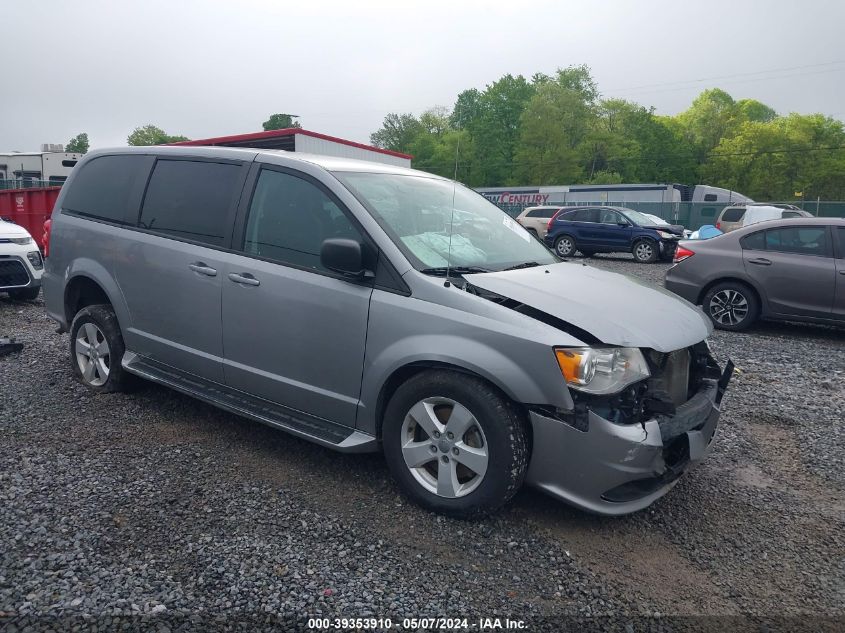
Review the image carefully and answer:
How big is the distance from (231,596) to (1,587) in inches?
36.5

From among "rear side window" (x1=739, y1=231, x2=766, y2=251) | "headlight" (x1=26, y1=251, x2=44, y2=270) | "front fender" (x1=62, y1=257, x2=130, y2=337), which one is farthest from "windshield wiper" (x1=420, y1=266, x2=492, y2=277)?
"headlight" (x1=26, y1=251, x2=44, y2=270)

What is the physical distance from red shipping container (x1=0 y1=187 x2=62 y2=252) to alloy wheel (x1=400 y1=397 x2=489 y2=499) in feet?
46.7

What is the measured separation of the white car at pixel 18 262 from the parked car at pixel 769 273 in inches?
345

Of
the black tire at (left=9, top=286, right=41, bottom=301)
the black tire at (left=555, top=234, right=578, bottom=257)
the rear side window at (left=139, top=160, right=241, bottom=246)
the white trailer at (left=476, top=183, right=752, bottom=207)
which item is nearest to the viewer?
the rear side window at (left=139, top=160, right=241, bottom=246)

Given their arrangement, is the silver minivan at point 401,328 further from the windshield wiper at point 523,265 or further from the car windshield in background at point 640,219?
the car windshield in background at point 640,219

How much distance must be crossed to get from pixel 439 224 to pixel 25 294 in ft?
25.1

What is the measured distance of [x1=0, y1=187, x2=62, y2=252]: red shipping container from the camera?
14.7 metres

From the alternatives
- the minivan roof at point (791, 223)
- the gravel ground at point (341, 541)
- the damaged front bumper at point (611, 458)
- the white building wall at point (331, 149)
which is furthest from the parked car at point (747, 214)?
the damaged front bumper at point (611, 458)

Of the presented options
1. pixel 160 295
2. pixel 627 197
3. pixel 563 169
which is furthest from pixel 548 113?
pixel 160 295

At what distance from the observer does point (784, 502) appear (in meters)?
3.60

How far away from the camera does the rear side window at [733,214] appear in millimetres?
24047

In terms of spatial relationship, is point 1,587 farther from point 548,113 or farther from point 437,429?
point 548,113

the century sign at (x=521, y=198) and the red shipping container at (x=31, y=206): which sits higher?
the century sign at (x=521, y=198)

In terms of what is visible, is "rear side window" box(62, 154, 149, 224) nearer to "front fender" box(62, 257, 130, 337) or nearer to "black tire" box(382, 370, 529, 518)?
"front fender" box(62, 257, 130, 337)
